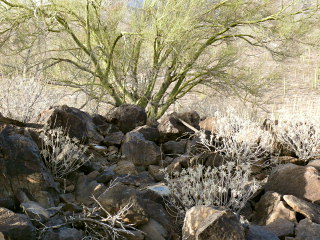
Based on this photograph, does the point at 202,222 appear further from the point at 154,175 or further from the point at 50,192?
the point at 154,175

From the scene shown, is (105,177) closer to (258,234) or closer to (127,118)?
(258,234)

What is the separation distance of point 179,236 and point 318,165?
2052mm

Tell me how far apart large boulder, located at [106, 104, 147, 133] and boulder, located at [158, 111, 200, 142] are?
475 mm

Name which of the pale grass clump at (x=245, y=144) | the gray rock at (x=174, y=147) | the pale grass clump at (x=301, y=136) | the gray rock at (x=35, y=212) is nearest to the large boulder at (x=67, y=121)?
the gray rock at (x=174, y=147)

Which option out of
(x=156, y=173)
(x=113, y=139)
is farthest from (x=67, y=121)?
(x=156, y=173)

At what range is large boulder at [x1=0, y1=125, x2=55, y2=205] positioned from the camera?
3227 millimetres

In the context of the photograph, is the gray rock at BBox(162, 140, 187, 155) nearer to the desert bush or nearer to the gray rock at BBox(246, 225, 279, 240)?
the desert bush

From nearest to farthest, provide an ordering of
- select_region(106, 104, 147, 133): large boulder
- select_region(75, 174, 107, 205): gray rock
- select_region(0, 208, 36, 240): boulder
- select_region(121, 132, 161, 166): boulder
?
select_region(0, 208, 36, 240): boulder → select_region(75, 174, 107, 205): gray rock → select_region(121, 132, 161, 166): boulder → select_region(106, 104, 147, 133): large boulder

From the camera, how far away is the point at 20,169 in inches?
131

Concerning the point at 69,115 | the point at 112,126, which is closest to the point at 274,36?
the point at 112,126

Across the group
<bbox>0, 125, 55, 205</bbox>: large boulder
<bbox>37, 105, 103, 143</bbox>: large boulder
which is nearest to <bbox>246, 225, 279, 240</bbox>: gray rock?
<bbox>0, 125, 55, 205</bbox>: large boulder

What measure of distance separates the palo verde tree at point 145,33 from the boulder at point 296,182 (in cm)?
464

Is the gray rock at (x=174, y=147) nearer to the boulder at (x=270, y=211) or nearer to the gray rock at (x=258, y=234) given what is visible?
the boulder at (x=270, y=211)

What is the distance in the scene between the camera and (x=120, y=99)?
970cm
